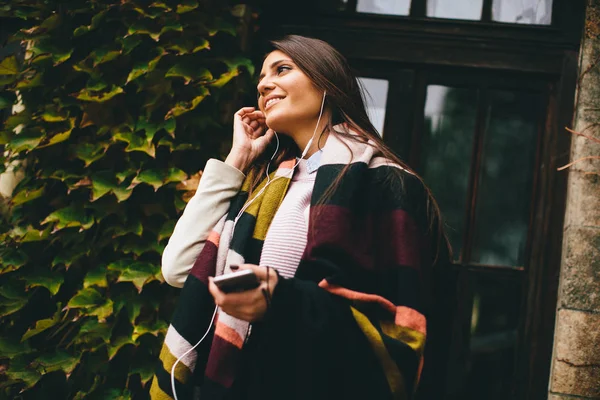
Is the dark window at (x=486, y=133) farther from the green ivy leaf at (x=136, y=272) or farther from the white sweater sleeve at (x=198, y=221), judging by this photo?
the green ivy leaf at (x=136, y=272)

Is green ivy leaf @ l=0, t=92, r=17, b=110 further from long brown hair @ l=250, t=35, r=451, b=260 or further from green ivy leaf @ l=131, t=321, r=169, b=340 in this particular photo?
long brown hair @ l=250, t=35, r=451, b=260

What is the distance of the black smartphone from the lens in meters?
1.11

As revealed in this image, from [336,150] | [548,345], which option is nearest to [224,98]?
[336,150]

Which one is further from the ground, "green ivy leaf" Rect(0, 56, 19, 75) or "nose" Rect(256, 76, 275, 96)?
"green ivy leaf" Rect(0, 56, 19, 75)

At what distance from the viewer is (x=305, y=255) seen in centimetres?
140

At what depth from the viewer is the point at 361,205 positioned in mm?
1473

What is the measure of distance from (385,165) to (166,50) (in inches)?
45.7

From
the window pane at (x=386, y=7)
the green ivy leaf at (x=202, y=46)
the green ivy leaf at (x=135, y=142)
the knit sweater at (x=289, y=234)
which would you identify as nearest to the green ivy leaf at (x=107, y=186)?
the green ivy leaf at (x=135, y=142)

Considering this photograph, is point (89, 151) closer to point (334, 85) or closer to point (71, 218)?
point (71, 218)

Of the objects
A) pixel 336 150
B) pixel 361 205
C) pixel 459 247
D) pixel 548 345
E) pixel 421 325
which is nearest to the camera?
pixel 421 325

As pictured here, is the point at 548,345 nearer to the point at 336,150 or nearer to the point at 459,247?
the point at 459,247

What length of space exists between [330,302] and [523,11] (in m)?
1.77

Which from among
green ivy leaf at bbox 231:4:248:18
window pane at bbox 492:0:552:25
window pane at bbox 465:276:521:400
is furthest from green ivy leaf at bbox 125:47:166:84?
window pane at bbox 465:276:521:400

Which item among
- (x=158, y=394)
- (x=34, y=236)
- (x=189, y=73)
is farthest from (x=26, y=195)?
(x=158, y=394)
